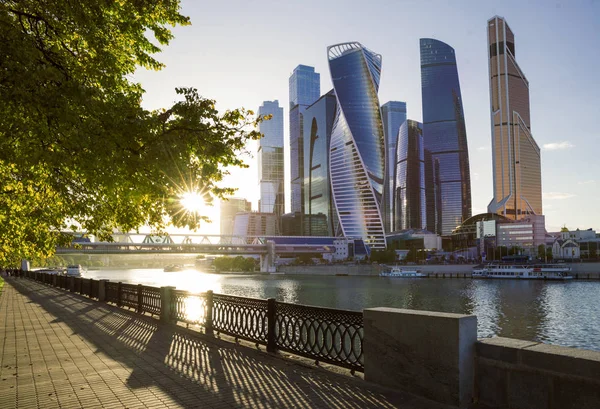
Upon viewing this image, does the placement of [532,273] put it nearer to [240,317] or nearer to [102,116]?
[240,317]

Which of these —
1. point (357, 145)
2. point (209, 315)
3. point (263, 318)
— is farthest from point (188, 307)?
point (357, 145)

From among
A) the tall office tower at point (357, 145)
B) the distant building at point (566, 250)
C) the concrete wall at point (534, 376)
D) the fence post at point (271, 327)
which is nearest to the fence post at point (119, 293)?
the fence post at point (271, 327)

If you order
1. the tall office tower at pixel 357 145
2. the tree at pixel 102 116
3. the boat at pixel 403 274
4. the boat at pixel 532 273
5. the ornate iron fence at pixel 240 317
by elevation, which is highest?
the tall office tower at pixel 357 145

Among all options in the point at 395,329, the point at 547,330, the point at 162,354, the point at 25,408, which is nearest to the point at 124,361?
the point at 162,354

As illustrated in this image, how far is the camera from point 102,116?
7785 millimetres

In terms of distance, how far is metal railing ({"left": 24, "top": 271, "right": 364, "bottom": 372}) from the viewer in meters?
8.67

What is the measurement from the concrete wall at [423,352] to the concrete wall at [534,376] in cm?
22

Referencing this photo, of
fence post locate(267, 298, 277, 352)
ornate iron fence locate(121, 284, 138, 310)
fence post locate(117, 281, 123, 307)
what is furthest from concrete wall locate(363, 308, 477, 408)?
fence post locate(117, 281, 123, 307)

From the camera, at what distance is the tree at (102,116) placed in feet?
23.0

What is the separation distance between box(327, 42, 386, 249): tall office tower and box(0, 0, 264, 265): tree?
154950 millimetres

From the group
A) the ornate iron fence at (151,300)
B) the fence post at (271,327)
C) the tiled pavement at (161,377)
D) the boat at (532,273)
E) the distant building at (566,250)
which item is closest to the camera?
the tiled pavement at (161,377)

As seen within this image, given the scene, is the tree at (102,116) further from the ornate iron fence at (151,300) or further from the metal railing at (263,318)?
the ornate iron fence at (151,300)

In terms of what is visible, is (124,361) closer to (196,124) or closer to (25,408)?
(25,408)

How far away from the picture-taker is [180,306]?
15.1 metres
